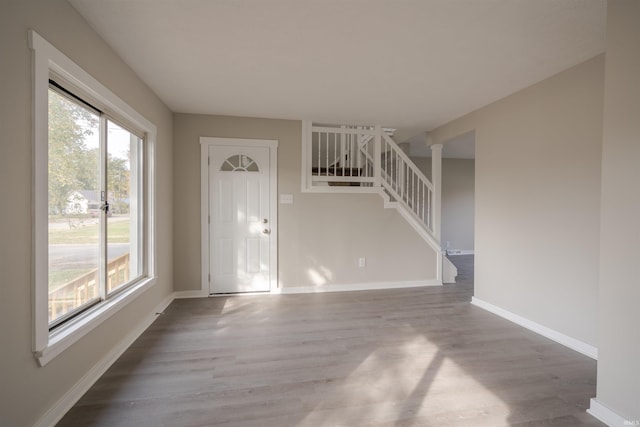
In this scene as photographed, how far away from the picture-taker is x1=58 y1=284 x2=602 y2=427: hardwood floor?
67.9 inches

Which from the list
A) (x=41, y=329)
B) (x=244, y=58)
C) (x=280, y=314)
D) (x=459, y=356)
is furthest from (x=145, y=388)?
(x=244, y=58)

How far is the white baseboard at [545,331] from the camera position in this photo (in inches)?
97.3

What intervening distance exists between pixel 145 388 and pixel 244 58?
264 centimetres

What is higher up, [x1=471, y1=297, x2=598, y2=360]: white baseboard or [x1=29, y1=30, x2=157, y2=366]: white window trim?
[x1=29, y1=30, x2=157, y2=366]: white window trim

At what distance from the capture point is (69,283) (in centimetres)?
194

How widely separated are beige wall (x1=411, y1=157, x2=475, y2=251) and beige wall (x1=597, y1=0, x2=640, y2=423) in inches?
238

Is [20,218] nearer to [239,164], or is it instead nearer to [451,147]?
[239,164]

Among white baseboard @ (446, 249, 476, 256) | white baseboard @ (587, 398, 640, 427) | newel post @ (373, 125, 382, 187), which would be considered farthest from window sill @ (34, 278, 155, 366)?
white baseboard @ (446, 249, 476, 256)

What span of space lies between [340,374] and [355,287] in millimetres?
2310

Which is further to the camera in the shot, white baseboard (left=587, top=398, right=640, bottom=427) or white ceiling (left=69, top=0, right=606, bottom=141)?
white ceiling (left=69, top=0, right=606, bottom=141)

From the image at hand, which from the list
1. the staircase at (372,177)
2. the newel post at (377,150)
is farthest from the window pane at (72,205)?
the newel post at (377,150)

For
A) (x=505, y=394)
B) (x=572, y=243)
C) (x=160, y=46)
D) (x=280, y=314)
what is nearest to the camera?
(x=505, y=394)

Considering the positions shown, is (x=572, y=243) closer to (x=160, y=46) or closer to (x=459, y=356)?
(x=459, y=356)

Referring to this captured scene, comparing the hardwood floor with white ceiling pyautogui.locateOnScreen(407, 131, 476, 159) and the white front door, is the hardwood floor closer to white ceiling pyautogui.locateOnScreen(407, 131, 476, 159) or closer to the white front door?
the white front door
